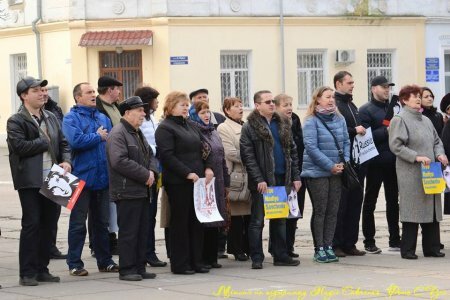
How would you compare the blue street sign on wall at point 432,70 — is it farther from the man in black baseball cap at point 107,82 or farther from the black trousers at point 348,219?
the man in black baseball cap at point 107,82

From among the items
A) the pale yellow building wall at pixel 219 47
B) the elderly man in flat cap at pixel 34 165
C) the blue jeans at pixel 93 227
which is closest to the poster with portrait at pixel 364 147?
the blue jeans at pixel 93 227

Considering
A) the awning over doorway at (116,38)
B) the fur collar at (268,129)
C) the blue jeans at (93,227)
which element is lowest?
the blue jeans at (93,227)

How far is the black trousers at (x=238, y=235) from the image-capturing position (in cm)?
1412

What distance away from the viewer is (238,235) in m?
14.1

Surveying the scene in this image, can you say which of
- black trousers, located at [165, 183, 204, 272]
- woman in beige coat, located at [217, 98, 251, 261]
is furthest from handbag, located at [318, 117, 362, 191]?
black trousers, located at [165, 183, 204, 272]

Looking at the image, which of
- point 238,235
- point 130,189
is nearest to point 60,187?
point 130,189

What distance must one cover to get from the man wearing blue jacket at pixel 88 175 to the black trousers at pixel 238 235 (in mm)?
1551

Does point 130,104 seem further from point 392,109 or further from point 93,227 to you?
point 392,109

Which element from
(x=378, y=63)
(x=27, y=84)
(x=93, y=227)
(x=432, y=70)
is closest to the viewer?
(x=27, y=84)

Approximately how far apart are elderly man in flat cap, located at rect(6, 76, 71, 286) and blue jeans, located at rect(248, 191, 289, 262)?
2178 millimetres

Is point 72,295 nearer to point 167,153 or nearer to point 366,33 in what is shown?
point 167,153

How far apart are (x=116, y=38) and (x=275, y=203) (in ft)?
Result: 77.7

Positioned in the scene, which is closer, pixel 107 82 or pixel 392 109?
pixel 107 82

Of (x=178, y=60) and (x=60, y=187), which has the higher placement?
(x=178, y=60)
